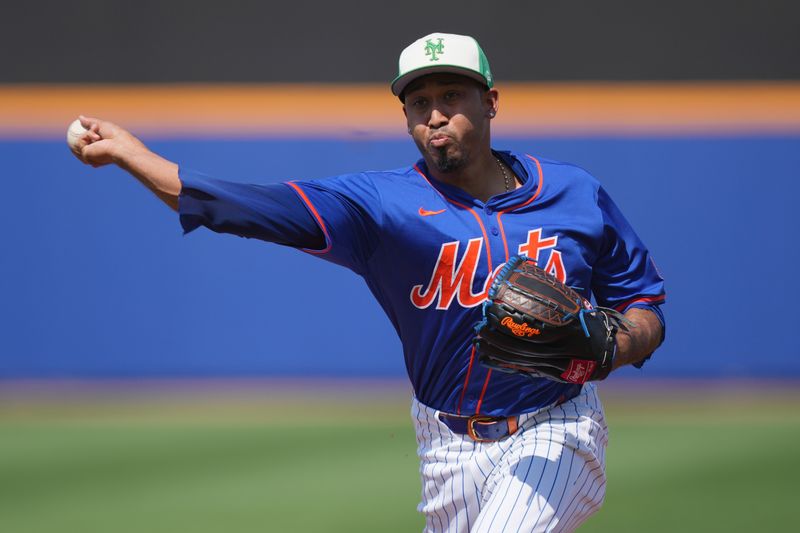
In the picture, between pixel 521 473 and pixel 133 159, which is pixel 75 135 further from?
pixel 521 473

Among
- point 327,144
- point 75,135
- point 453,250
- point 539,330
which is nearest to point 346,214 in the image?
point 453,250

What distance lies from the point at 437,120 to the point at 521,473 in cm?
112

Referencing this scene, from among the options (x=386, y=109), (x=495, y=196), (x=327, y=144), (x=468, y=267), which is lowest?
(x=468, y=267)

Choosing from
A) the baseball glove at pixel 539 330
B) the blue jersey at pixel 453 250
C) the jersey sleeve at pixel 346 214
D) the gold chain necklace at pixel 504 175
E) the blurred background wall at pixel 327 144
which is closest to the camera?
the baseball glove at pixel 539 330

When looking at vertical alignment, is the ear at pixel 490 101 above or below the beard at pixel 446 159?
above

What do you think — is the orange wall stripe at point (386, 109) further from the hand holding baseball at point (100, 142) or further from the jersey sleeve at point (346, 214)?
the hand holding baseball at point (100, 142)

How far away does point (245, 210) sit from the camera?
270 cm

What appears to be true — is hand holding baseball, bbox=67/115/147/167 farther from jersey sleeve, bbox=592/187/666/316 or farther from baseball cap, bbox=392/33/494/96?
jersey sleeve, bbox=592/187/666/316

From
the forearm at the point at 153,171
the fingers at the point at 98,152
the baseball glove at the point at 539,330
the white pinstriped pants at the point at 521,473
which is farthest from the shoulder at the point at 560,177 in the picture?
the fingers at the point at 98,152

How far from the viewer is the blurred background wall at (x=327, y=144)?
8070 millimetres

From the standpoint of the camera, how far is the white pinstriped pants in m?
2.81

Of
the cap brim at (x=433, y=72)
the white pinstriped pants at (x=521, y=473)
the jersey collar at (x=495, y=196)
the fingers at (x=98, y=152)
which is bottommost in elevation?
the white pinstriped pants at (x=521, y=473)

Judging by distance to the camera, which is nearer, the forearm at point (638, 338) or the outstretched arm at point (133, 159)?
the outstretched arm at point (133, 159)

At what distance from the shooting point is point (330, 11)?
323 inches
